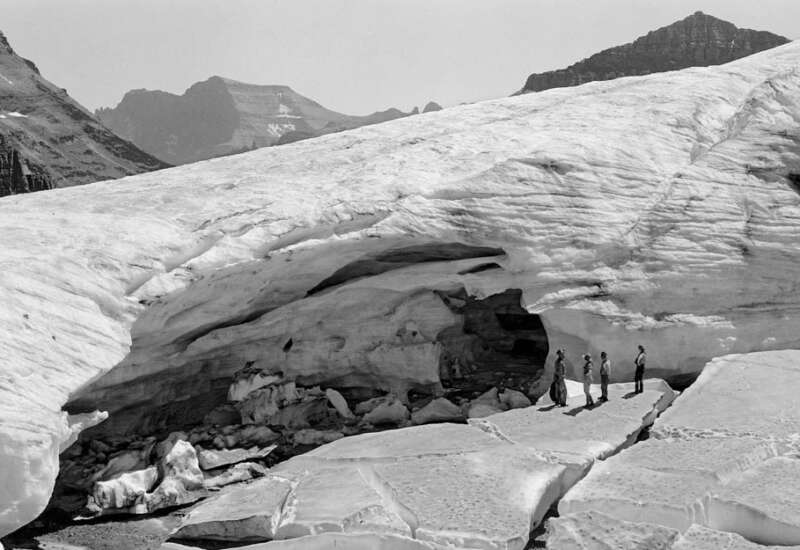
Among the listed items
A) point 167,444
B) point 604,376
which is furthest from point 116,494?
point 604,376

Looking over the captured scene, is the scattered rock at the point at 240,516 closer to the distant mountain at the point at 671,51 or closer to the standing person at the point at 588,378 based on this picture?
the standing person at the point at 588,378

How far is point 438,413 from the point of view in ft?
57.1

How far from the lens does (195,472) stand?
49.3 ft

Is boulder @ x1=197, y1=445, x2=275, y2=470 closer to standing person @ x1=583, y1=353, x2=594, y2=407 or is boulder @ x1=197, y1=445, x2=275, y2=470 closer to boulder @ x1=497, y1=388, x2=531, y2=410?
boulder @ x1=497, y1=388, x2=531, y2=410

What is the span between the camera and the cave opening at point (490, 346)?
19.6 m

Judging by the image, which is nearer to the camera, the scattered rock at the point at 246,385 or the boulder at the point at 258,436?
the boulder at the point at 258,436

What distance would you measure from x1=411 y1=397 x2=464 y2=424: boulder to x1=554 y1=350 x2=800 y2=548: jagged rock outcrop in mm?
4815

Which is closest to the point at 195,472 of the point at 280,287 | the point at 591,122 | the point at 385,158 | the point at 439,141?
the point at 280,287

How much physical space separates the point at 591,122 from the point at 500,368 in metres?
6.58

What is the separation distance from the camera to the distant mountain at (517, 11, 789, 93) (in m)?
122

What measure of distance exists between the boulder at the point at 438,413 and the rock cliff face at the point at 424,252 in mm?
727

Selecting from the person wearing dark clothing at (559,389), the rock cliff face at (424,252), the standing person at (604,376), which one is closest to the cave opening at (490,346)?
the rock cliff face at (424,252)

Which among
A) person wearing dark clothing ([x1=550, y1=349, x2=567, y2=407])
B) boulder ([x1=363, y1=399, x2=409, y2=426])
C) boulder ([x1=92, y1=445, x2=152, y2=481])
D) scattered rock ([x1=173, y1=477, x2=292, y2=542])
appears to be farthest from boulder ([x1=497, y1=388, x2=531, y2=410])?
boulder ([x1=92, y1=445, x2=152, y2=481])

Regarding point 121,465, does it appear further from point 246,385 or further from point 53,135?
point 53,135
